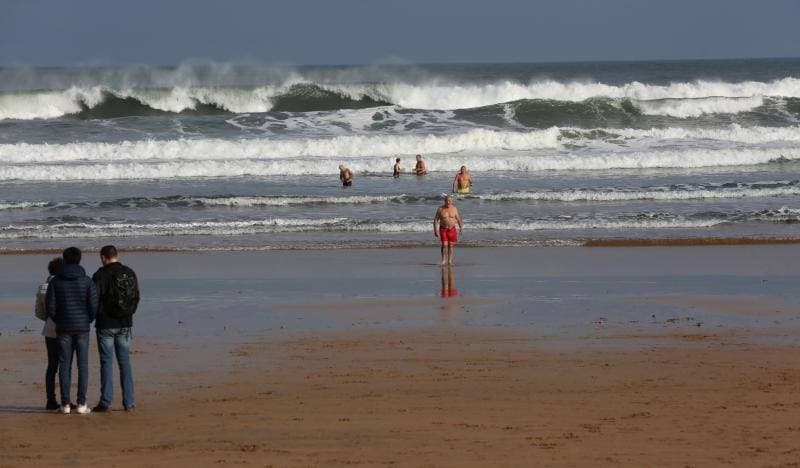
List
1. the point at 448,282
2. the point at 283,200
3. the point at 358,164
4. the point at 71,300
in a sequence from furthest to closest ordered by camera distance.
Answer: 1. the point at 358,164
2. the point at 283,200
3. the point at 448,282
4. the point at 71,300

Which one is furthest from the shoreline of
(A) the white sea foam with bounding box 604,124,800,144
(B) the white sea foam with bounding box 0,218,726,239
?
(A) the white sea foam with bounding box 604,124,800,144

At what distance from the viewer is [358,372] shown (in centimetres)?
941

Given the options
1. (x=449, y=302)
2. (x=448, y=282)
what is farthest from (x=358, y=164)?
(x=449, y=302)

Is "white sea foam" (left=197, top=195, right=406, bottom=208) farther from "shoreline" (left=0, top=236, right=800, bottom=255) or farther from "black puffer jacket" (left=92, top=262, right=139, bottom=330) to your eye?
"black puffer jacket" (left=92, top=262, right=139, bottom=330)

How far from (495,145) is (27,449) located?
30.5 metres

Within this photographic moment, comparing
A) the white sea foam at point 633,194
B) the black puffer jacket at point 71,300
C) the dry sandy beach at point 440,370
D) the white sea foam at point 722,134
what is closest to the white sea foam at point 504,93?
the white sea foam at point 722,134

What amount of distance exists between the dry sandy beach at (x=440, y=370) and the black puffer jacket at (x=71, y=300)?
0.67 meters

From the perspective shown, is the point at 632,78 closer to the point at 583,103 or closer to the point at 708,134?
the point at 583,103

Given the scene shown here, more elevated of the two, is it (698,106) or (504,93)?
(504,93)

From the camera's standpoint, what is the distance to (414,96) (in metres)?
52.7

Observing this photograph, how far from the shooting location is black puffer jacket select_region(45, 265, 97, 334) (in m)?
8.25

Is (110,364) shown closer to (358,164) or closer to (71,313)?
(71,313)

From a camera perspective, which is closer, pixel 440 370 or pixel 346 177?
pixel 440 370

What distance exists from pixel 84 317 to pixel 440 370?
112 inches
